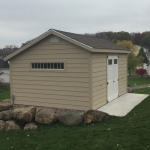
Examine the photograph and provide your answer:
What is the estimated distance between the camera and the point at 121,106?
9.80 m

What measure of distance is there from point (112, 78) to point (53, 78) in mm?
3255

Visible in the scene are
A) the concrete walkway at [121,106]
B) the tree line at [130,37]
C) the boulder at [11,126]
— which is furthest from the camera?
the tree line at [130,37]

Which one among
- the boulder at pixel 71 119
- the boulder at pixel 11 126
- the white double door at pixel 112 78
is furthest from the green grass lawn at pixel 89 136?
the white double door at pixel 112 78

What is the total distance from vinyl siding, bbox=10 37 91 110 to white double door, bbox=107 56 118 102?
6.89 feet

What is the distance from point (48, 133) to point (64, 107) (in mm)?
2483

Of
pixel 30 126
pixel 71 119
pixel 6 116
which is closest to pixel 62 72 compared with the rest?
pixel 71 119

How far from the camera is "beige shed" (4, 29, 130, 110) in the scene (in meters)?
8.90

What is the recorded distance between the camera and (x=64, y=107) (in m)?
9.42

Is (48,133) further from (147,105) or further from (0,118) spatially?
(147,105)

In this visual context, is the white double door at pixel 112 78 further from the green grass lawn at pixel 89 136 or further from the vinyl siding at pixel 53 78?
the green grass lawn at pixel 89 136

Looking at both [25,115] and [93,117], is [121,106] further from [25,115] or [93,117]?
[25,115]

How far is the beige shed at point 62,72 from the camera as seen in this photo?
8898mm

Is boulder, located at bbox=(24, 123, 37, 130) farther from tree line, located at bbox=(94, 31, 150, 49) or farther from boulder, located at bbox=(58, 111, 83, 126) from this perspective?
tree line, located at bbox=(94, 31, 150, 49)

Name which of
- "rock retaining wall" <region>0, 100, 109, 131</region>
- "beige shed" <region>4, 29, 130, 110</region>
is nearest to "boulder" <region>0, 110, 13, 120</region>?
"rock retaining wall" <region>0, 100, 109, 131</region>
